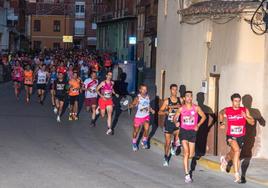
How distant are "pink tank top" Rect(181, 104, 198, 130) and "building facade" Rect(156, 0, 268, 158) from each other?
8.08 ft

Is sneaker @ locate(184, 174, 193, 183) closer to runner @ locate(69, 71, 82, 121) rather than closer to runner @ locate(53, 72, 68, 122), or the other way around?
runner @ locate(69, 71, 82, 121)

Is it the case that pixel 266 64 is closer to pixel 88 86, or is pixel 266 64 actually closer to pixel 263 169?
pixel 263 169

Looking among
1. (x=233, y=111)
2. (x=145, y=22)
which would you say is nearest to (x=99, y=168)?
(x=233, y=111)

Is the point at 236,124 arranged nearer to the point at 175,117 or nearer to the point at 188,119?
the point at 188,119

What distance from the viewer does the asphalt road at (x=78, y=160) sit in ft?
37.5

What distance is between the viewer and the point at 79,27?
100 m

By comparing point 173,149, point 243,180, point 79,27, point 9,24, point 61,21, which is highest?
point 61,21

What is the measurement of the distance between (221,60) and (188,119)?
339 cm

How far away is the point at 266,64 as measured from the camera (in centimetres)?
1452

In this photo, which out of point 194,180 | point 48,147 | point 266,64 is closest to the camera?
point 194,180

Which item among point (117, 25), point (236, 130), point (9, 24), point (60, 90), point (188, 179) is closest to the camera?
point (188, 179)

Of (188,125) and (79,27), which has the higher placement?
(79,27)

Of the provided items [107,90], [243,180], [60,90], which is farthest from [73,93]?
[243,180]

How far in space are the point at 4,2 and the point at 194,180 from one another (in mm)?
54115
